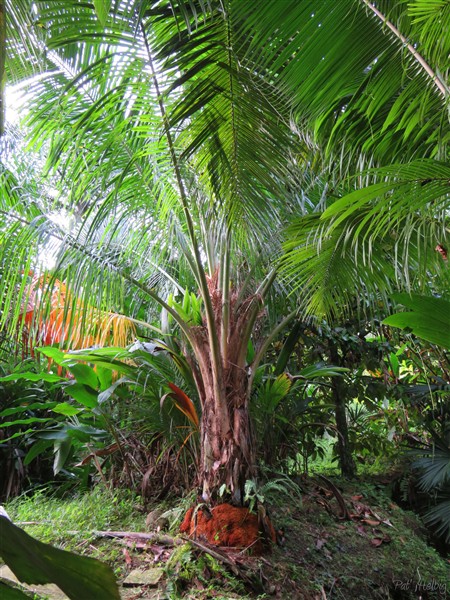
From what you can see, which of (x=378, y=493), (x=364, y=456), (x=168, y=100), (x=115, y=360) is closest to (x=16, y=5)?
(x=168, y=100)

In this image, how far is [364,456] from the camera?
20.0 ft

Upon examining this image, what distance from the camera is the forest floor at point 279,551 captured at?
8.66 feet

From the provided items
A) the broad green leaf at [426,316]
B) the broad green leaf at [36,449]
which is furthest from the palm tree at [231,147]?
the broad green leaf at [36,449]

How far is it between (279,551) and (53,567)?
3.09m

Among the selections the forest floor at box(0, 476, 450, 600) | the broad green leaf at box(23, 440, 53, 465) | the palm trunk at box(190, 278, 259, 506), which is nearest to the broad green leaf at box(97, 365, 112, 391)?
the broad green leaf at box(23, 440, 53, 465)

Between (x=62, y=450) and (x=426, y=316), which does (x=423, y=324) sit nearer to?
(x=426, y=316)

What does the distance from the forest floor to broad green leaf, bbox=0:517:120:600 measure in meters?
2.18

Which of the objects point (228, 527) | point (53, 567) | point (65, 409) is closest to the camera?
point (53, 567)

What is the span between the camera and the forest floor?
8.66 feet

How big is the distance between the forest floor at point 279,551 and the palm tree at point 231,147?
1.40 feet

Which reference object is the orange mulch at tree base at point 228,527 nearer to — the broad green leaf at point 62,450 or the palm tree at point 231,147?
the palm tree at point 231,147

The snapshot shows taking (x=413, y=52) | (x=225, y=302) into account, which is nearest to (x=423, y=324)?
(x=225, y=302)

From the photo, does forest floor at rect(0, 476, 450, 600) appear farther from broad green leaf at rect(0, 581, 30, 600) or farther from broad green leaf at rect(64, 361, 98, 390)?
broad green leaf at rect(0, 581, 30, 600)

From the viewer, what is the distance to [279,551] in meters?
3.13
